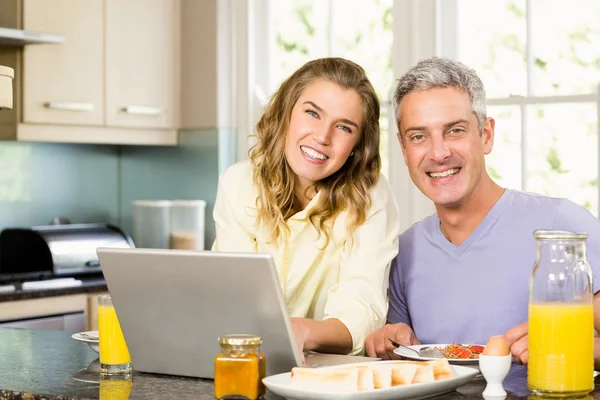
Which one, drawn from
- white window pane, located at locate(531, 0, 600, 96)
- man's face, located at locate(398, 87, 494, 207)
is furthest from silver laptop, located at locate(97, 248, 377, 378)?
white window pane, located at locate(531, 0, 600, 96)

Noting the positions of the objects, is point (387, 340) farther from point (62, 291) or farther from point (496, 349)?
point (62, 291)

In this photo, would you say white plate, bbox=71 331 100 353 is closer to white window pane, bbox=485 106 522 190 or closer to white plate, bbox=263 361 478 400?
white plate, bbox=263 361 478 400

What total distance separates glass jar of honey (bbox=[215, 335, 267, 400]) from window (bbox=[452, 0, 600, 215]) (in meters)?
2.33

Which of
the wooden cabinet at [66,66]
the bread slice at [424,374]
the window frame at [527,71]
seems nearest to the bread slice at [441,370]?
the bread slice at [424,374]

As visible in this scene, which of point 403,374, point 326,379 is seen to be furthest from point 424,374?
point 326,379

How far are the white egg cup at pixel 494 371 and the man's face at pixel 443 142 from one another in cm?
73

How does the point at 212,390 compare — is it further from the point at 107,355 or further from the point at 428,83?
the point at 428,83

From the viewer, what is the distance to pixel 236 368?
1342 millimetres

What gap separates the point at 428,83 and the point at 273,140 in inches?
16.5

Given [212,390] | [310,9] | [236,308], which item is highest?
[310,9]

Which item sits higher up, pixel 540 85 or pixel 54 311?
pixel 540 85

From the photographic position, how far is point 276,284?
1404mm

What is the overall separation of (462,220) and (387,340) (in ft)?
1.33

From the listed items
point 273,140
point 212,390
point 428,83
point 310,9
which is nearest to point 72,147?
point 310,9
